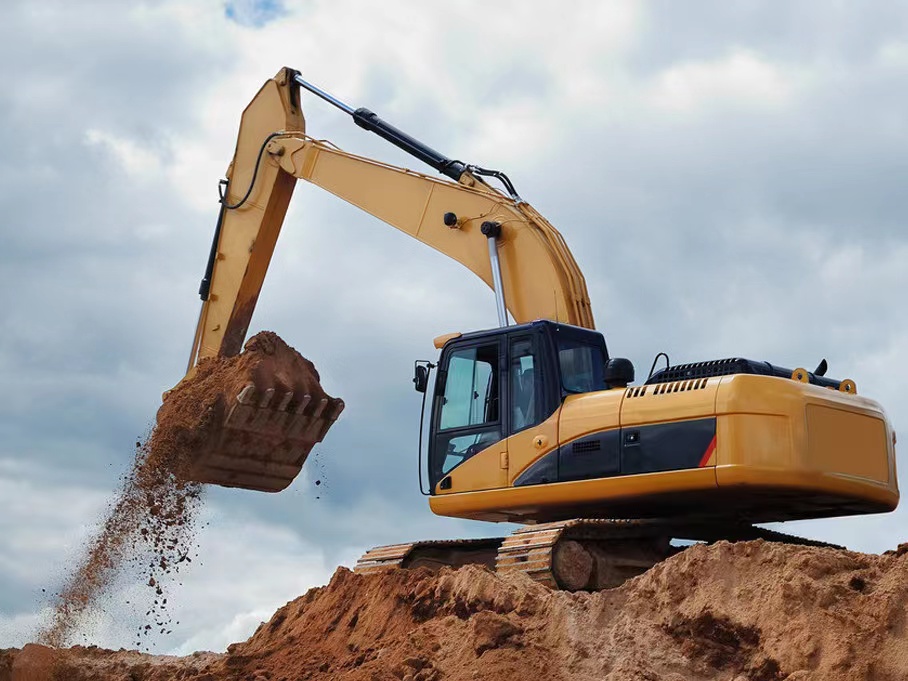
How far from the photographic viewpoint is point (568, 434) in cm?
1027

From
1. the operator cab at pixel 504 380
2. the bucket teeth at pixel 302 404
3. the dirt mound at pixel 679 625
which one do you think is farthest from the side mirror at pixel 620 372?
the bucket teeth at pixel 302 404

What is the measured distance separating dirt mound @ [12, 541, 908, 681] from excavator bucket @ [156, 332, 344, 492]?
2.95 meters

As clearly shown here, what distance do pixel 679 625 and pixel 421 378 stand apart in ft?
11.8

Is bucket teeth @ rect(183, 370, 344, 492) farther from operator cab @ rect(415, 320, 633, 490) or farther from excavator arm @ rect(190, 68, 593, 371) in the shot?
operator cab @ rect(415, 320, 633, 490)

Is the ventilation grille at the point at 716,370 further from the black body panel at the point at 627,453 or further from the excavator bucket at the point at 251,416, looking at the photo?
the excavator bucket at the point at 251,416

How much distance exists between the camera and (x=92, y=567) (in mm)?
12172

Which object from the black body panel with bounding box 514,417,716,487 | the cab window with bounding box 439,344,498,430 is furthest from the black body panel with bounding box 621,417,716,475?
the cab window with bounding box 439,344,498,430

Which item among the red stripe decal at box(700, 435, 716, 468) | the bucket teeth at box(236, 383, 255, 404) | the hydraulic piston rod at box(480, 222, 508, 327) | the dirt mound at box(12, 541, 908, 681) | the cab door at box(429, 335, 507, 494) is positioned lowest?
the dirt mound at box(12, 541, 908, 681)

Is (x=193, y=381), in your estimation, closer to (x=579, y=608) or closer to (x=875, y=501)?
(x=579, y=608)

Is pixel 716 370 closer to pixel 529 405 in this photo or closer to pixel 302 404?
pixel 529 405

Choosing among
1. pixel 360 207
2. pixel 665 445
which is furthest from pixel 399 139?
pixel 665 445

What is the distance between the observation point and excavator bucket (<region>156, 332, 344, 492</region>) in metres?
12.4

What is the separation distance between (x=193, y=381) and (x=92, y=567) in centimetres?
205

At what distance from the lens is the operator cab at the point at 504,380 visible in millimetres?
10562
